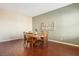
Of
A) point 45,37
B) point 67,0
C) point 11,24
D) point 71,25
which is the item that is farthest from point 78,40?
point 11,24

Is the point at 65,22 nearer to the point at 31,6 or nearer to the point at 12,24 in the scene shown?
the point at 31,6

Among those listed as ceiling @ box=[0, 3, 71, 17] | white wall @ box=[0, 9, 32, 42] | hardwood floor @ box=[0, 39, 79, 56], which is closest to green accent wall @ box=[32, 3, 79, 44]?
ceiling @ box=[0, 3, 71, 17]

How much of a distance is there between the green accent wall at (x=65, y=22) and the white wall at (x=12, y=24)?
1.37 m

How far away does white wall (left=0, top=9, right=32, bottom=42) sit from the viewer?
6.23m

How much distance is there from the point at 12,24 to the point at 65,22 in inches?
134

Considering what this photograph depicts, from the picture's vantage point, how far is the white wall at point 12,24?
623 centimetres

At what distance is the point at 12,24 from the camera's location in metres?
6.80

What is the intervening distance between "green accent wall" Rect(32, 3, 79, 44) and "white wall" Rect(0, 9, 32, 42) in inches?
54.0

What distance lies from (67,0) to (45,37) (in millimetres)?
3401

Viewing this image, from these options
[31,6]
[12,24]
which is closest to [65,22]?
[31,6]

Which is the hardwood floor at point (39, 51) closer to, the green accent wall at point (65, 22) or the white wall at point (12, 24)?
the green accent wall at point (65, 22)

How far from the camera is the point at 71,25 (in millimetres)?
5348

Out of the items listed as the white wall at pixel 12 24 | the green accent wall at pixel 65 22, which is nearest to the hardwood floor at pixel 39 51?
the green accent wall at pixel 65 22

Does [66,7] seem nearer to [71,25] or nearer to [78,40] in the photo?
[71,25]
